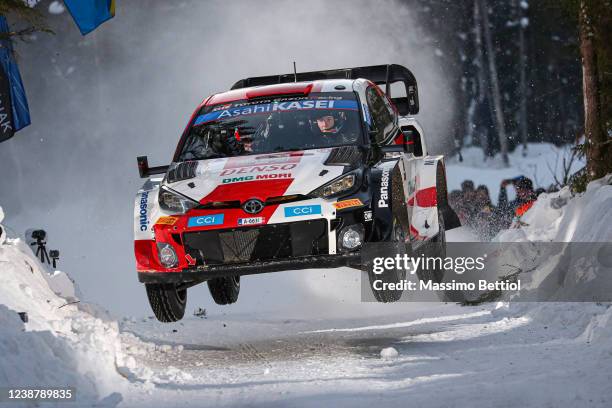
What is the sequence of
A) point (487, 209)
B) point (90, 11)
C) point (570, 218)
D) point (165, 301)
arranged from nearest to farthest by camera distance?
point (165, 301) → point (570, 218) → point (90, 11) → point (487, 209)

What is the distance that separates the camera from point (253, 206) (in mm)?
7914

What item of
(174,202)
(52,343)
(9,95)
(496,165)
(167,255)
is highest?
(9,95)

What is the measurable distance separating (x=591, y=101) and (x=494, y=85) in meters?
35.5

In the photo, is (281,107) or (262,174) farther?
(281,107)

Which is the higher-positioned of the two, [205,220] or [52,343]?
[205,220]

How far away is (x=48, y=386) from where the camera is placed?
6027 millimetres

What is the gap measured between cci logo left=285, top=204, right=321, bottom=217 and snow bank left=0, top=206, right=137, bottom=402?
154 centimetres

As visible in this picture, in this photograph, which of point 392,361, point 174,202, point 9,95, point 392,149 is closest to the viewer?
point 392,361

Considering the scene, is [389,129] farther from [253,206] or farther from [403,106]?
[253,206]

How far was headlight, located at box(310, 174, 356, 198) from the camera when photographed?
7.95 m

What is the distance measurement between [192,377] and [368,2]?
121ft

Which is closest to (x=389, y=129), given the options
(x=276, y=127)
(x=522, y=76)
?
(x=276, y=127)

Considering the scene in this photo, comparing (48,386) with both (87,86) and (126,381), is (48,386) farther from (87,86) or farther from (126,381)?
(87,86)

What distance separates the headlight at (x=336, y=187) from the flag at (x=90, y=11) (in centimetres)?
803
